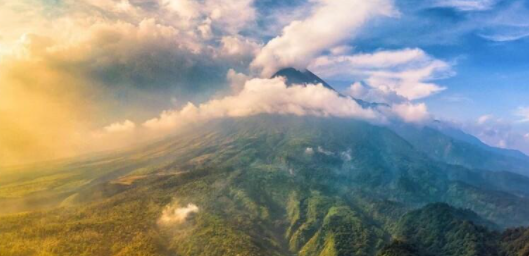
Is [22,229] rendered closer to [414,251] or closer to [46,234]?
[46,234]

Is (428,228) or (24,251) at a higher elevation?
(24,251)

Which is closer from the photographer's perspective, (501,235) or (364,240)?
(501,235)

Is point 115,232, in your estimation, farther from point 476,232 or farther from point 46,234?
point 476,232

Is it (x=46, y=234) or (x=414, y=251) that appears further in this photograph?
(x=46, y=234)

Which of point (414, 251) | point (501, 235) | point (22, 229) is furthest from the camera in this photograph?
point (22, 229)

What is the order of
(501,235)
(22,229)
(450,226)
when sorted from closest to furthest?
(501,235), (22,229), (450,226)

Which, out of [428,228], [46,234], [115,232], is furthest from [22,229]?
[428,228]

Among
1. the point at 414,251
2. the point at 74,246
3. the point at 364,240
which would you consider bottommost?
the point at 364,240

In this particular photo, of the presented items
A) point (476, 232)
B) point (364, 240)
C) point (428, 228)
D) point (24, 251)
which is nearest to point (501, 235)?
point (476, 232)

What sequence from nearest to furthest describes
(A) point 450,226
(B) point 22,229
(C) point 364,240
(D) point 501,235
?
1. (D) point 501,235
2. (B) point 22,229
3. (A) point 450,226
4. (C) point 364,240
